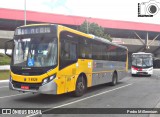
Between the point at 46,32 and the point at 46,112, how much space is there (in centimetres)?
355

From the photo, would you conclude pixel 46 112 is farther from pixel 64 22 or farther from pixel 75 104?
pixel 64 22

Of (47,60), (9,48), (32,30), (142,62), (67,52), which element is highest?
(32,30)

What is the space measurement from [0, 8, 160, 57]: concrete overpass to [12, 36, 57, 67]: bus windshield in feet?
130

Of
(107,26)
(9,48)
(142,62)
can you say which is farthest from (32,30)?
(107,26)

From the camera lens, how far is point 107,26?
5756 centimetres

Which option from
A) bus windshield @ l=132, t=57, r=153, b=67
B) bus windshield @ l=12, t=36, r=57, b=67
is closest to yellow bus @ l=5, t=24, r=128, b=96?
bus windshield @ l=12, t=36, r=57, b=67

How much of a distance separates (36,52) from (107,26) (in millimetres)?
47568

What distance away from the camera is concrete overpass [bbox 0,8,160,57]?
50.2 metres

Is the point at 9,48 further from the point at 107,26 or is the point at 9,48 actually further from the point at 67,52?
the point at 107,26

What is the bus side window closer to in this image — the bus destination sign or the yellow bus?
the yellow bus

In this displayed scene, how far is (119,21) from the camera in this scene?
5962 cm

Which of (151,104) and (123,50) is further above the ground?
(123,50)

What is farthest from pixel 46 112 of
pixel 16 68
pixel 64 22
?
pixel 64 22

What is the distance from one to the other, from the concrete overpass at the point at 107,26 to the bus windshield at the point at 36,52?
130 ft
